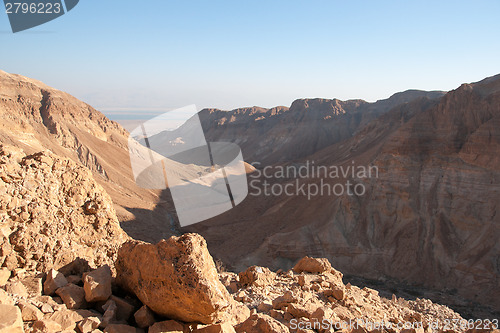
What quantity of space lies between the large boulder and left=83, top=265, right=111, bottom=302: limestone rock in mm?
356

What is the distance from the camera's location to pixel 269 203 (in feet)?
121

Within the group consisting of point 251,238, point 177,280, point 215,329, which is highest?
point 177,280

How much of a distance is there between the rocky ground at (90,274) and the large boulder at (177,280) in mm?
14

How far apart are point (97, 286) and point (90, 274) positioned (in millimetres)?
295

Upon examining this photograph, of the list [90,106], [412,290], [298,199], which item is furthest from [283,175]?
[412,290]

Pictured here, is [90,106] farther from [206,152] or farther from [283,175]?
[206,152]

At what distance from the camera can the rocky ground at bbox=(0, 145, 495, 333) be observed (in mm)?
4461

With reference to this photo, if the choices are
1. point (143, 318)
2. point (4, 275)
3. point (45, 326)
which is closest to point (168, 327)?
point (143, 318)

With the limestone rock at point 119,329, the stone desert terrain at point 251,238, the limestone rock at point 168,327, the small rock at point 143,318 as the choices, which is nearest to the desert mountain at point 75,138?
the stone desert terrain at point 251,238

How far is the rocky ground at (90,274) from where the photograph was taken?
4.46 metres

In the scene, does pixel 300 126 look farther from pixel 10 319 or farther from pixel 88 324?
pixel 10 319

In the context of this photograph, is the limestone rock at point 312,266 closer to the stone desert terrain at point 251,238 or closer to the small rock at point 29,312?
the stone desert terrain at point 251,238

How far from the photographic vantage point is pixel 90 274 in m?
4.98

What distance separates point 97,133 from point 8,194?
44876 mm
